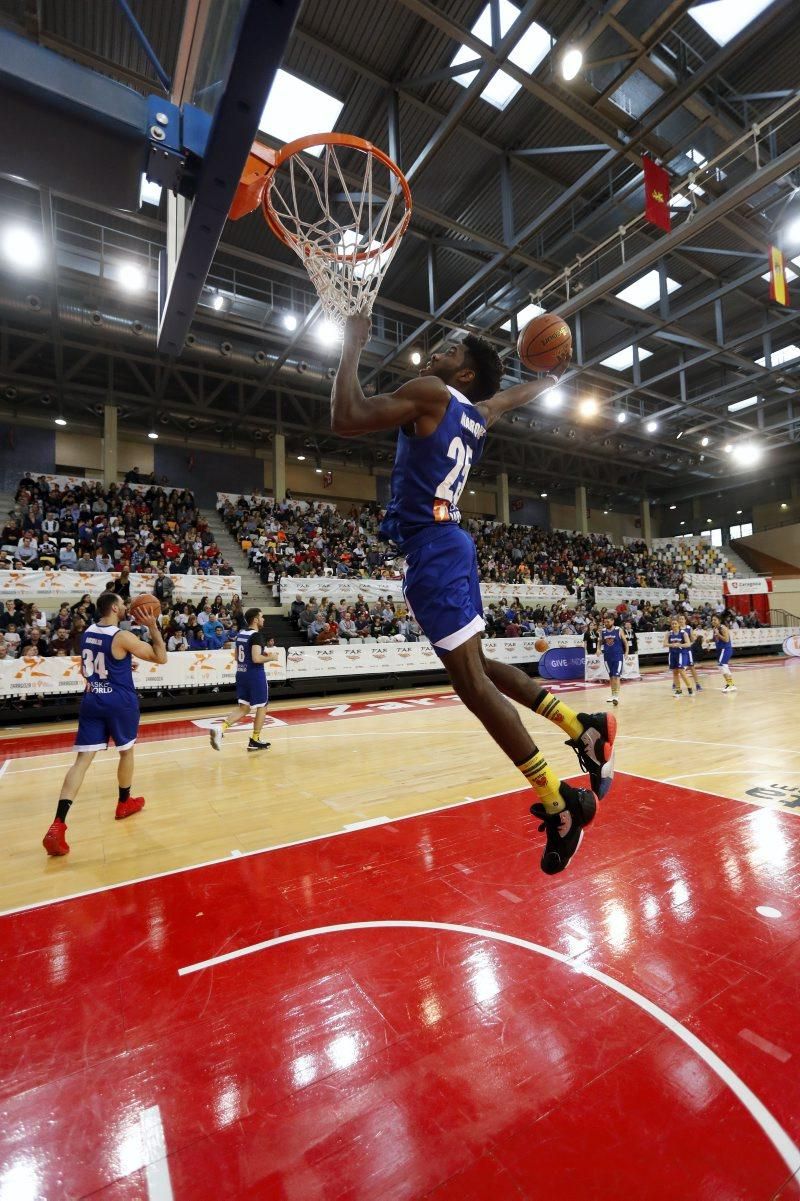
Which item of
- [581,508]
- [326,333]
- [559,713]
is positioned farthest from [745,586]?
[559,713]

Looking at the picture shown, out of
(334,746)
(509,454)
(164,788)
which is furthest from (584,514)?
(164,788)

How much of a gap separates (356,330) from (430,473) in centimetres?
64

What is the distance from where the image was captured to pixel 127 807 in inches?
181

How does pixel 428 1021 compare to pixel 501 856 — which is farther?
pixel 501 856

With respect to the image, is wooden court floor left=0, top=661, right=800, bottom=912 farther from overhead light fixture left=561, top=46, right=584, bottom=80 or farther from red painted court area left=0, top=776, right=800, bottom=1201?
overhead light fixture left=561, top=46, right=584, bottom=80

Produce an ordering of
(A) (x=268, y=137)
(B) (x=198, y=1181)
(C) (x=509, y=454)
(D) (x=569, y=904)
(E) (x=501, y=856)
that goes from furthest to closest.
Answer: (C) (x=509, y=454)
(A) (x=268, y=137)
(E) (x=501, y=856)
(D) (x=569, y=904)
(B) (x=198, y=1181)

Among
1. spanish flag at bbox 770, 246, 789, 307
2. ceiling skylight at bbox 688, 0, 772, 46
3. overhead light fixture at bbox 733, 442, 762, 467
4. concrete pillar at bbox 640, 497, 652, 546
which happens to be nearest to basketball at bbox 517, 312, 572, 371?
ceiling skylight at bbox 688, 0, 772, 46

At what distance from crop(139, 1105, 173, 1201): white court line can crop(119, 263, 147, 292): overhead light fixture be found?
14736mm

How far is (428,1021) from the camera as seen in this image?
209 cm

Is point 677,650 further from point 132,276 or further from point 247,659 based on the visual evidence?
point 132,276

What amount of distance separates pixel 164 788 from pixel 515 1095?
4.51m

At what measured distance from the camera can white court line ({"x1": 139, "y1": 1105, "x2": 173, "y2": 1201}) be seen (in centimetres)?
147

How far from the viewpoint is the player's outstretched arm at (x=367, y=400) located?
205 centimetres

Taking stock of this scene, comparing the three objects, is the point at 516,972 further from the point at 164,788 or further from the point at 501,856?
the point at 164,788
